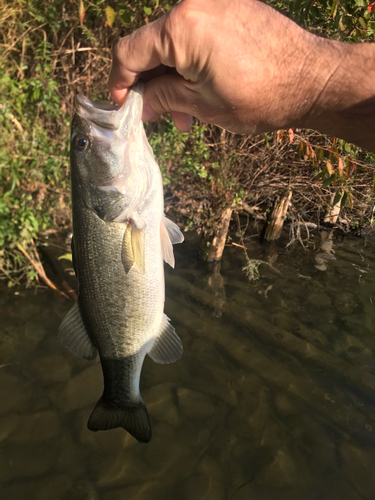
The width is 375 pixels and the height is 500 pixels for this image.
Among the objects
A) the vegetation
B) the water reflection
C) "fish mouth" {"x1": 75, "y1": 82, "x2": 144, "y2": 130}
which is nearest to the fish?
"fish mouth" {"x1": 75, "y1": 82, "x2": 144, "y2": 130}

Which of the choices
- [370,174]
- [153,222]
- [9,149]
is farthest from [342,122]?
[370,174]

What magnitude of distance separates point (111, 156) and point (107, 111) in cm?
21

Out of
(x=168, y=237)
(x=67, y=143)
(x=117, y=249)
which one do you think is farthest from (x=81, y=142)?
(x=67, y=143)

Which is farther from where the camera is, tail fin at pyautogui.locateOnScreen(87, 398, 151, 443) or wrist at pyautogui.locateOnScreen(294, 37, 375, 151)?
tail fin at pyautogui.locateOnScreen(87, 398, 151, 443)

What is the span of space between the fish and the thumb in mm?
90

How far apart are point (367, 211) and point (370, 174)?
1.11 metres

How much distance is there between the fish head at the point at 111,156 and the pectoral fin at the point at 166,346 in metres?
0.75

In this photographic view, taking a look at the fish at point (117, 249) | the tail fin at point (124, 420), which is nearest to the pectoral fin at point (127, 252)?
the fish at point (117, 249)

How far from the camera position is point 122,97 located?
1604 mm

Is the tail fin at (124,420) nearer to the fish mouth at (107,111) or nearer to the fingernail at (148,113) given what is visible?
the fish mouth at (107,111)

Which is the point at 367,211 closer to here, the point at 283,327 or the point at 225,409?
the point at 283,327

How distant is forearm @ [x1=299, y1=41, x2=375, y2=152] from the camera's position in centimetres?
146

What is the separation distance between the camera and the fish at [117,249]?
1.61 metres

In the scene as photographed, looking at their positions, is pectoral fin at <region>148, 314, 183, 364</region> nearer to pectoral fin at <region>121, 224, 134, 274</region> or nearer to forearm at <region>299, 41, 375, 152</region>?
pectoral fin at <region>121, 224, 134, 274</region>
